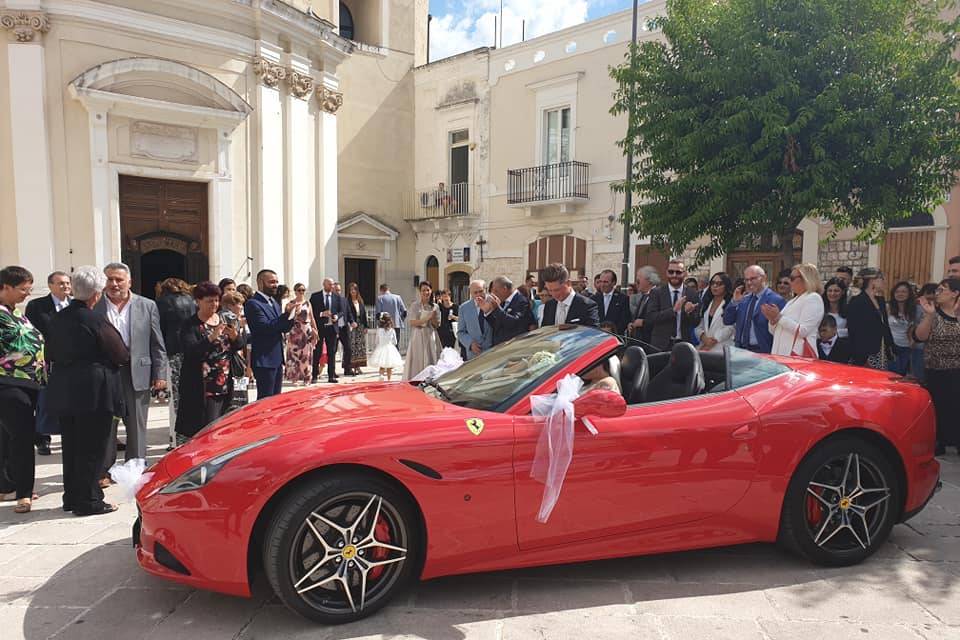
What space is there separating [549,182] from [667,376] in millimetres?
16854

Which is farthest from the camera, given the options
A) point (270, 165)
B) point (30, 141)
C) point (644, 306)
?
point (270, 165)

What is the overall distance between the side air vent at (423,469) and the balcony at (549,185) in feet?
55.6

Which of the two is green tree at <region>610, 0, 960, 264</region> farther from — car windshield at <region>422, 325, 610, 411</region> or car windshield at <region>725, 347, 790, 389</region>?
car windshield at <region>422, 325, 610, 411</region>

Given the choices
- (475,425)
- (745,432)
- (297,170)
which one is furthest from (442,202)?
(475,425)

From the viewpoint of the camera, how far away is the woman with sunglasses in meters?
6.17

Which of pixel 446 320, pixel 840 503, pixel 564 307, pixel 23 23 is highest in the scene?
pixel 23 23

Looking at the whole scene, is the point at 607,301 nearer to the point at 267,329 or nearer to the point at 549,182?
the point at 267,329

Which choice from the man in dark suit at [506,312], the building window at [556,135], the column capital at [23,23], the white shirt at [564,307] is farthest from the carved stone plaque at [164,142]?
the building window at [556,135]

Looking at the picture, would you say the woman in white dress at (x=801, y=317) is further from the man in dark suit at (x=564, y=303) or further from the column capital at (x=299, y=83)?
the column capital at (x=299, y=83)

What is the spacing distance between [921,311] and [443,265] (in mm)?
17562

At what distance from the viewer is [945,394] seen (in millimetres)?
6281

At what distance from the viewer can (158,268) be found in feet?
46.2

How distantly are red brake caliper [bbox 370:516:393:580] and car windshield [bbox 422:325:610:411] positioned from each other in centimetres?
77

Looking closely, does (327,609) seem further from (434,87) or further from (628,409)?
(434,87)
